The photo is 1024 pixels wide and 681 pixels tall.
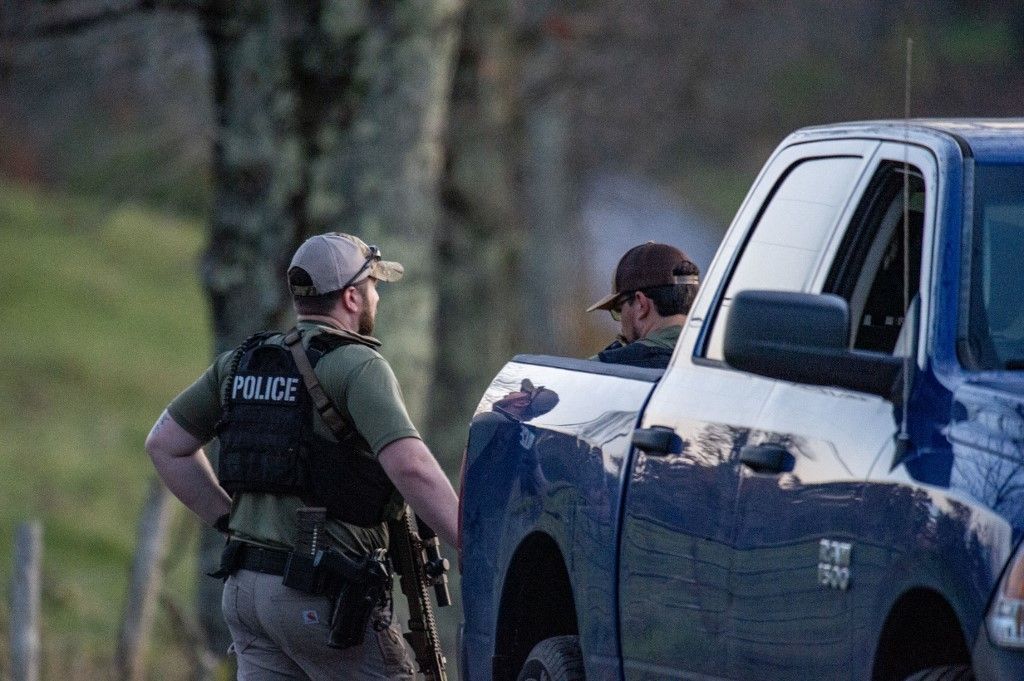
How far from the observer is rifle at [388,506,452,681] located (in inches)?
272

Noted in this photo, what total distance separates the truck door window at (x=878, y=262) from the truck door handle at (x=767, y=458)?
423mm

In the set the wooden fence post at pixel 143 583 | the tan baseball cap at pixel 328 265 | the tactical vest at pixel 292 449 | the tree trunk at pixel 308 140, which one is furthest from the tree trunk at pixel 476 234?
the tactical vest at pixel 292 449

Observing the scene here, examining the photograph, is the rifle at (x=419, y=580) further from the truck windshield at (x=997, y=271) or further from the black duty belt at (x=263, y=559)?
the truck windshield at (x=997, y=271)

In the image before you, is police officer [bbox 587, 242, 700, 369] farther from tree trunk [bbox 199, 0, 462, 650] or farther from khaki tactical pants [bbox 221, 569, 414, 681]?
tree trunk [bbox 199, 0, 462, 650]

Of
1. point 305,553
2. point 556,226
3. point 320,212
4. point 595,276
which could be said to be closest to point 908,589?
point 305,553

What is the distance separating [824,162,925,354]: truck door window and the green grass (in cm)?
835

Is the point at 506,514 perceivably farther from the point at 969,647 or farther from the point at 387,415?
the point at 969,647

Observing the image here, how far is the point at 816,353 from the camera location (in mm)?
4480

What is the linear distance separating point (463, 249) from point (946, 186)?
16.9 meters

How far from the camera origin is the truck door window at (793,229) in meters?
5.39

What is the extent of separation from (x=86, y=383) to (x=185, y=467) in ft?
89.0

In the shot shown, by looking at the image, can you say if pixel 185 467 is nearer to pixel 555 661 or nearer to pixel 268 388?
pixel 268 388

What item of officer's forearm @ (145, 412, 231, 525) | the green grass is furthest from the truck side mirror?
the green grass

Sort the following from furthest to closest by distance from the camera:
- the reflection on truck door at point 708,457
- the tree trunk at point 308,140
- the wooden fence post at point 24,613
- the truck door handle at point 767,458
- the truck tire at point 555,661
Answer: the tree trunk at point 308,140 → the wooden fence post at point 24,613 → the truck tire at point 555,661 → the reflection on truck door at point 708,457 → the truck door handle at point 767,458
